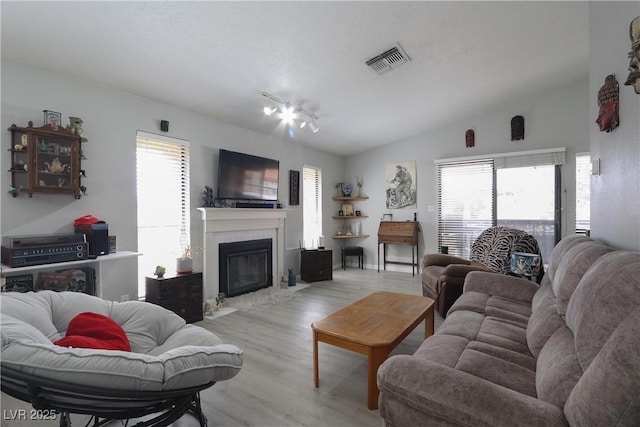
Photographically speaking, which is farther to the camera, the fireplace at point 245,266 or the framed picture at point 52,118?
the fireplace at point 245,266

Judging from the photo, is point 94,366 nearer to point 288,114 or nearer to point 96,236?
point 96,236

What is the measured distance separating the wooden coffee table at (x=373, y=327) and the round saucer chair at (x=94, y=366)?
73cm

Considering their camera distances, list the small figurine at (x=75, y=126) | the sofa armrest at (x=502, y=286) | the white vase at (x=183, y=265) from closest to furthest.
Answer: the sofa armrest at (x=502, y=286), the small figurine at (x=75, y=126), the white vase at (x=183, y=265)

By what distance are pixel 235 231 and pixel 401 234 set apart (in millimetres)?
3133

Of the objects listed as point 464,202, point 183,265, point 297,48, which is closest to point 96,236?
point 183,265

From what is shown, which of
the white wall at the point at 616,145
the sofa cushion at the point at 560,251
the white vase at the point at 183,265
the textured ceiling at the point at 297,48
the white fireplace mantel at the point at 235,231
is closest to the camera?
the white wall at the point at 616,145

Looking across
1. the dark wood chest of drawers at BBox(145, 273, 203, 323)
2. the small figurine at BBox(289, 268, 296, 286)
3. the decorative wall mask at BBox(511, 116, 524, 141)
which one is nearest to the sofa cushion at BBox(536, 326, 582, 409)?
the dark wood chest of drawers at BBox(145, 273, 203, 323)

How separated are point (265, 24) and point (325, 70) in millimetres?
935

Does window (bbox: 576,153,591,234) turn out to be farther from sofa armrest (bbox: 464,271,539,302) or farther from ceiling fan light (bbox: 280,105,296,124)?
ceiling fan light (bbox: 280,105,296,124)

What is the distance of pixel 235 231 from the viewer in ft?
13.8

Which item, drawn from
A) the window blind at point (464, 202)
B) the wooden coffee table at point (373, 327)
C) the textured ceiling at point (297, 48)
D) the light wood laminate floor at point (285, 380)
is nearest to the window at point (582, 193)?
the window blind at point (464, 202)

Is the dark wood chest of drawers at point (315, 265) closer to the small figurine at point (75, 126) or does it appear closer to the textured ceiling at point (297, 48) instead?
the textured ceiling at point (297, 48)

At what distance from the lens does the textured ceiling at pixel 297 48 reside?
2176mm

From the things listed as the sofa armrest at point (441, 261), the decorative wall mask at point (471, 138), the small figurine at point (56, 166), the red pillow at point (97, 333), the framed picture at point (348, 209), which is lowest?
the sofa armrest at point (441, 261)
